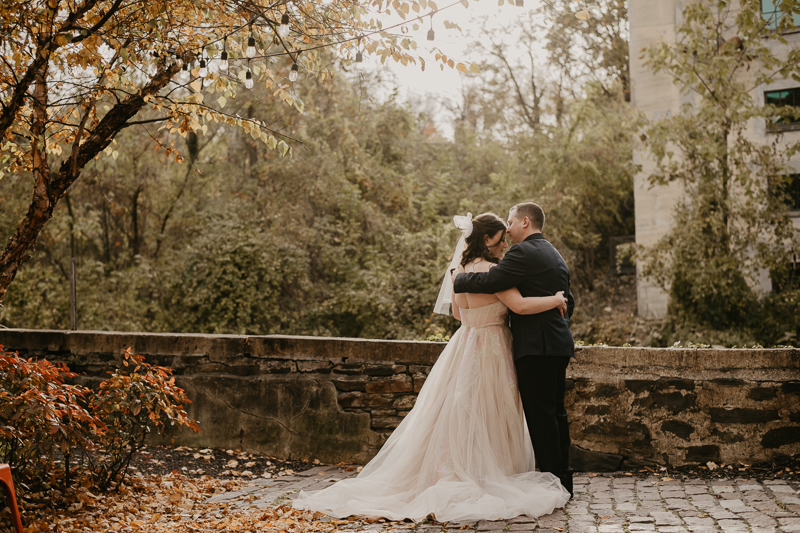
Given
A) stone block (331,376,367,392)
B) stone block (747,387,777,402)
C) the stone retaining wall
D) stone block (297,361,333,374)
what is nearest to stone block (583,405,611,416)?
the stone retaining wall

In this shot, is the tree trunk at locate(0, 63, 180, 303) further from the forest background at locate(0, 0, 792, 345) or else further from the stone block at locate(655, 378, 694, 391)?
the forest background at locate(0, 0, 792, 345)

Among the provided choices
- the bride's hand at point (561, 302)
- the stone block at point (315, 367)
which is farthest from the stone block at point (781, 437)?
the stone block at point (315, 367)

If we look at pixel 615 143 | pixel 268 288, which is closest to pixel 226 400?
pixel 268 288

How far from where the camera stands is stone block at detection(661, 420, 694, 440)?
470 centimetres

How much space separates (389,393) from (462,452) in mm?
1346

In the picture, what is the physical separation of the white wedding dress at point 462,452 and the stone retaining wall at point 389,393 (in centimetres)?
93

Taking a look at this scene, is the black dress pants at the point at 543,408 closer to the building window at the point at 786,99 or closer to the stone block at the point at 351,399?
the stone block at the point at 351,399

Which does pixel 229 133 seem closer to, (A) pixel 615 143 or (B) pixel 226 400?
(A) pixel 615 143

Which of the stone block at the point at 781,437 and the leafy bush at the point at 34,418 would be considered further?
the stone block at the point at 781,437

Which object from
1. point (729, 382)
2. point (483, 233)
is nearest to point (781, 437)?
point (729, 382)

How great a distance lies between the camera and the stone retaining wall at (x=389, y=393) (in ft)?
15.2

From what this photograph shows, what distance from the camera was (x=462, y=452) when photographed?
402 cm

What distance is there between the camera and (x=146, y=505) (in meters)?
4.24

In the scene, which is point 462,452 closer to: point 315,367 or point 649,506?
point 649,506
